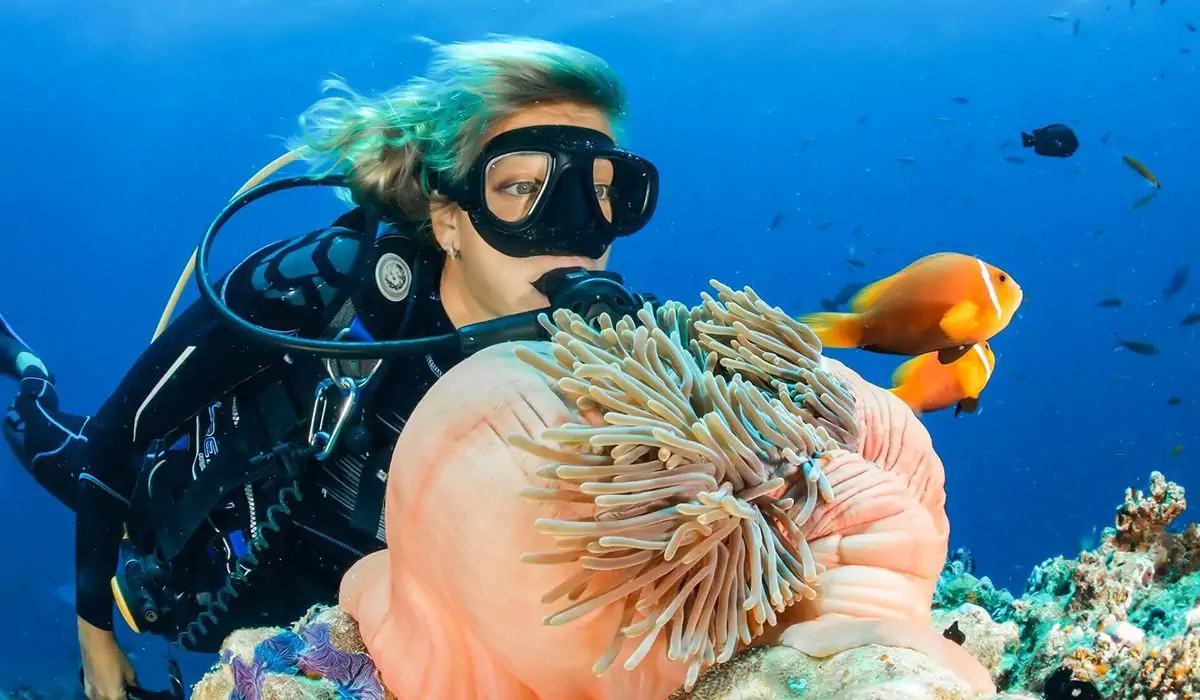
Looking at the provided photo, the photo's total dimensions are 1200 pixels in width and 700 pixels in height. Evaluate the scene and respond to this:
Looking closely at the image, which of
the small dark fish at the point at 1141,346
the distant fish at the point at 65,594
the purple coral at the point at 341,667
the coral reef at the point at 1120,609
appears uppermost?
the distant fish at the point at 65,594

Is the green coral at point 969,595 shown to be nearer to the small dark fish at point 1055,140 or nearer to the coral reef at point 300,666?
the coral reef at point 300,666

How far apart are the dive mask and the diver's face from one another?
1.5 inches

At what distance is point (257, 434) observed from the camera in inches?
93.9

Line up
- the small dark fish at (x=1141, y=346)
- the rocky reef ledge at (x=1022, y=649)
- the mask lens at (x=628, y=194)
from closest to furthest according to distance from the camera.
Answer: the rocky reef ledge at (x=1022, y=649), the mask lens at (x=628, y=194), the small dark fish at (x=1141, y=346)

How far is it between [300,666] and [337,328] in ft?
3.54

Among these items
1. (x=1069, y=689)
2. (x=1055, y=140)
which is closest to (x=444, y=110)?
(x=1069, y=689)

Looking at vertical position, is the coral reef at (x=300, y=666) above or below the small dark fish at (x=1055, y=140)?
below

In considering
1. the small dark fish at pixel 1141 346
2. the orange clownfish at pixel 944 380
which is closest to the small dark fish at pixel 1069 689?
the orange clownfish at pixel 944 380

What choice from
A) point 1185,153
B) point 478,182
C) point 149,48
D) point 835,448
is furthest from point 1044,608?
point 1185,153

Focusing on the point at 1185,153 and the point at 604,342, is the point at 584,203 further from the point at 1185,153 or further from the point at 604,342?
the point at 1185,153

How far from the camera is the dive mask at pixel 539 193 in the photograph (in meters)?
2.19

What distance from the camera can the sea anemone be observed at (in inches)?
37.2

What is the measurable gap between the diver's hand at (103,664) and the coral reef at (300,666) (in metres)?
1.21

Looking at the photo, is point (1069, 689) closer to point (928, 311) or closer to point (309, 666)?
point (928, 311)
